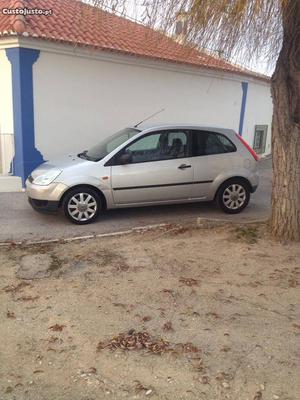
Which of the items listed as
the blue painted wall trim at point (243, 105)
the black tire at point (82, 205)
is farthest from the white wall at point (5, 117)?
the blue painted wall trim at point (243, 105)

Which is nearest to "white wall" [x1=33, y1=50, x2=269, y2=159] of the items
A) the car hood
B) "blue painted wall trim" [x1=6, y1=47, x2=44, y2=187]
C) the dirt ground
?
"blue painted wall trim" [x1=6, y1=47, x2=44, y2=187]

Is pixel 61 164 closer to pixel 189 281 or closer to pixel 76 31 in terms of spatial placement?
pixel 189 281

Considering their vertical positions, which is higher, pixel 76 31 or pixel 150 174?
pixel 76 31

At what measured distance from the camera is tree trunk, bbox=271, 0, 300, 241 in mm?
5364

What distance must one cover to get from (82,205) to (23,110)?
10.4 feet

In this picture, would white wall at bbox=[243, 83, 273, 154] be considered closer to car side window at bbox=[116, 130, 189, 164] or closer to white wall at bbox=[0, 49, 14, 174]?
car side window at bbox=[116, 130, 189, 164]

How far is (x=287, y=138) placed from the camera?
551 cm

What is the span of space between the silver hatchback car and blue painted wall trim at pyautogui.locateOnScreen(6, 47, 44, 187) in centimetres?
199

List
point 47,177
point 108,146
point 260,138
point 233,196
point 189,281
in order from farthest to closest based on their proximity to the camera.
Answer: point 260,138 → point 233,196 → point 108,146 → point 47,177 → point 189,281

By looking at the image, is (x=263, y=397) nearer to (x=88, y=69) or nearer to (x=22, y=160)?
(x=22, y=160)

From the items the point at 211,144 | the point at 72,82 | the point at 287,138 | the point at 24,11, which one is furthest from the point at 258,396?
the point at 24,11

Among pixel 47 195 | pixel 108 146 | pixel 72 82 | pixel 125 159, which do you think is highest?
pixel 72 82

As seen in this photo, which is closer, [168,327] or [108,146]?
[168,327]

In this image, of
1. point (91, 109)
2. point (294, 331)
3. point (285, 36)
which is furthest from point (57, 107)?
point (294, 331)
